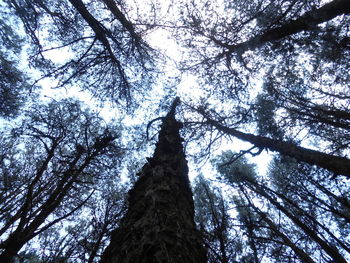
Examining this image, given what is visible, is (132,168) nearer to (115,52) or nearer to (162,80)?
(162,80)

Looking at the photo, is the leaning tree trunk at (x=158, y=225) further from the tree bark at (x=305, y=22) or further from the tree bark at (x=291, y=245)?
the tree bark at (x=305, y=22)

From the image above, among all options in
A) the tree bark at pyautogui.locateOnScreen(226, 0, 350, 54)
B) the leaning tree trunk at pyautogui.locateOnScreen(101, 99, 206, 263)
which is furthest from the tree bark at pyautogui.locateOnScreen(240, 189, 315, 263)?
the tree bark at pyautogui.locateOnScreen(226, 0, 350, 54)

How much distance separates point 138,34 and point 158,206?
697cm

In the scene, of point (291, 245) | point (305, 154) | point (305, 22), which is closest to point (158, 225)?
point (305, 154)

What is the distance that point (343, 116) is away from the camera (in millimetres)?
6270

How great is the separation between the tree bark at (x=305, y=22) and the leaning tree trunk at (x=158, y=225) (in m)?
5.59

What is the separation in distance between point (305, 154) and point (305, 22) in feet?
12.0

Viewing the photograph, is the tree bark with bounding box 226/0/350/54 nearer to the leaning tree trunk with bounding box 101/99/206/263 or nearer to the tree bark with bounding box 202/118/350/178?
the tree bark with bounding box 202/118/350/178

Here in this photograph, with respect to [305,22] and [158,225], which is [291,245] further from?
[305,22]

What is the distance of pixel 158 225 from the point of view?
1.72 meters

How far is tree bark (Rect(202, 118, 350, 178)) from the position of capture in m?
3.93

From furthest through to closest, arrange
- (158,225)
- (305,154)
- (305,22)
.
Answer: (305,22), (305,154), (158,225)

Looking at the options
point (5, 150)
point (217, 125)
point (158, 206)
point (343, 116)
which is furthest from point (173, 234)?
point (5, 150)

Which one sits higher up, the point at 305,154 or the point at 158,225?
the point at 305,154
